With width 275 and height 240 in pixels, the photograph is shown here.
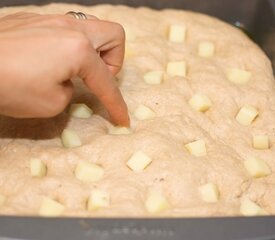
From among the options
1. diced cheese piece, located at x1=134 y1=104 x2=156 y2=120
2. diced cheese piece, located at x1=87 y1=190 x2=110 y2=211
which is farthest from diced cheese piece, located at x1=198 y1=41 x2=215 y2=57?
diced cheese piece, located at x1=87 y1=190 x2=110 y2=211

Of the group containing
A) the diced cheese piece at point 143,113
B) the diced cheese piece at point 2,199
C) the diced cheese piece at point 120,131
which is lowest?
the diced cheese piece at point 2,199

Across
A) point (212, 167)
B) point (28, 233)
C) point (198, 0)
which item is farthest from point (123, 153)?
point (198, 0)

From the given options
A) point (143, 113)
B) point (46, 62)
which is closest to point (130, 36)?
point (143, 113)

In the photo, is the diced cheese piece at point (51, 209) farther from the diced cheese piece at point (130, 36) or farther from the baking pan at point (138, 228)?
the diced cheese piece at point (130, 36)

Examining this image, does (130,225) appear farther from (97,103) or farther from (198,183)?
(97,103)

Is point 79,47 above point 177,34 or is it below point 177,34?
above

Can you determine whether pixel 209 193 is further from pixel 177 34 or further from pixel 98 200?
pixel 177 34

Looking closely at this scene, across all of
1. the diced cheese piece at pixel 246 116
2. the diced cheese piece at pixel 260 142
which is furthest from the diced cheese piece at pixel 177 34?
the diced cheese piece at pixel 260 142
